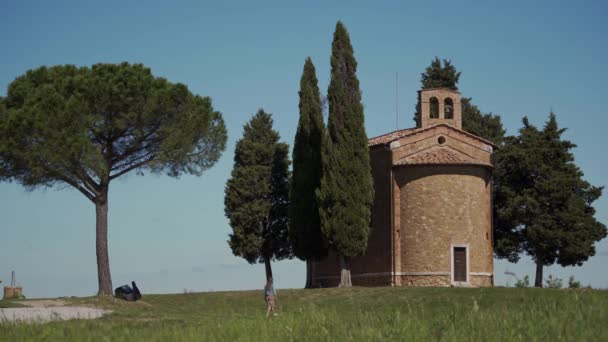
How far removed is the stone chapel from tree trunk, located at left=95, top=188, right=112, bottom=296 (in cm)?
1052

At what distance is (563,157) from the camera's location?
4194cm

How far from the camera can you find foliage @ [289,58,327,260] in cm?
3716

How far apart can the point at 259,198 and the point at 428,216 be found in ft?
30.4

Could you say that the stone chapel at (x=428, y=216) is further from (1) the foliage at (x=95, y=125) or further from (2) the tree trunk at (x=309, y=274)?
(1) the foliage at (x=95, y=125)

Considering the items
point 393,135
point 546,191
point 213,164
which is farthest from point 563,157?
point 213,164

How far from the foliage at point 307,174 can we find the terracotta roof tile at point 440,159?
3.70 metres

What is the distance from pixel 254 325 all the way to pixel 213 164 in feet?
84.4

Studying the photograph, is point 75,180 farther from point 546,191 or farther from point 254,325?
point 254,325

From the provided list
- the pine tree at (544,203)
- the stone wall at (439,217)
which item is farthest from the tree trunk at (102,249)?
the pine tree at (544,203)

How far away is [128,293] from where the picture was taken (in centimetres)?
3147

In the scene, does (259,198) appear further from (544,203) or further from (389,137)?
(544,203)

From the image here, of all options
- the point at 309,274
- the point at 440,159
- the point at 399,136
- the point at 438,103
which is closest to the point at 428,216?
the point at 440,159

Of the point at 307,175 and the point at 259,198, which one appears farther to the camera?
the point at 259,198

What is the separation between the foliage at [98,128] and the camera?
3228cm
